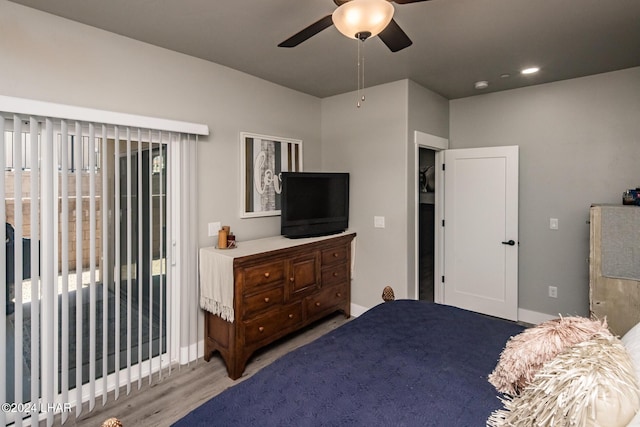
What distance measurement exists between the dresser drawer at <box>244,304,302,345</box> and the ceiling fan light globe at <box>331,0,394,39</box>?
231 centimetres

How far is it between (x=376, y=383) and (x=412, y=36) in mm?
2416

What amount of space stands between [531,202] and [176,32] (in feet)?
13.0

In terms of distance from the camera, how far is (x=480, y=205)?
3.90 metres

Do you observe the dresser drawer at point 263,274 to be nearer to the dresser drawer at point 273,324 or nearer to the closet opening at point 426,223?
the dresser drawer at point 273,324

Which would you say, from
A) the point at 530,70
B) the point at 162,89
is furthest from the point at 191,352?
the point at 530,70

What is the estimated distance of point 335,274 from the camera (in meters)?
3.66

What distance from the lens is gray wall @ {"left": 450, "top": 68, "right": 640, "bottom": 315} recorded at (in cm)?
321

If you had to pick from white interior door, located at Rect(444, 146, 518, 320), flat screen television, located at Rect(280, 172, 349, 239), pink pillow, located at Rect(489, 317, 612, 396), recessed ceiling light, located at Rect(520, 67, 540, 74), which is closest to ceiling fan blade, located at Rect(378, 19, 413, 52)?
pink pillow, located at Rect(489, 317, 612, 396)

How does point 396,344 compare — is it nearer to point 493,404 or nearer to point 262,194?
point 493,404

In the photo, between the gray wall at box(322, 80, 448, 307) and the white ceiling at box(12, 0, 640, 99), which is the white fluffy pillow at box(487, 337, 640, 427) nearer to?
the white ceiling at box(12, 0, 640, 99)

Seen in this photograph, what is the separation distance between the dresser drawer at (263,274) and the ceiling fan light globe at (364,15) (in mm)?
1959

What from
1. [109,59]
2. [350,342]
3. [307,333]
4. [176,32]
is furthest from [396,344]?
[109,59]

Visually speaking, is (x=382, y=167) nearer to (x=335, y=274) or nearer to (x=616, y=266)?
(x=335, y=274)

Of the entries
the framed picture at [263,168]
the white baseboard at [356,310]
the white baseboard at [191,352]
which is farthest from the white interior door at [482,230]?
the white baseboard at [191,352]
